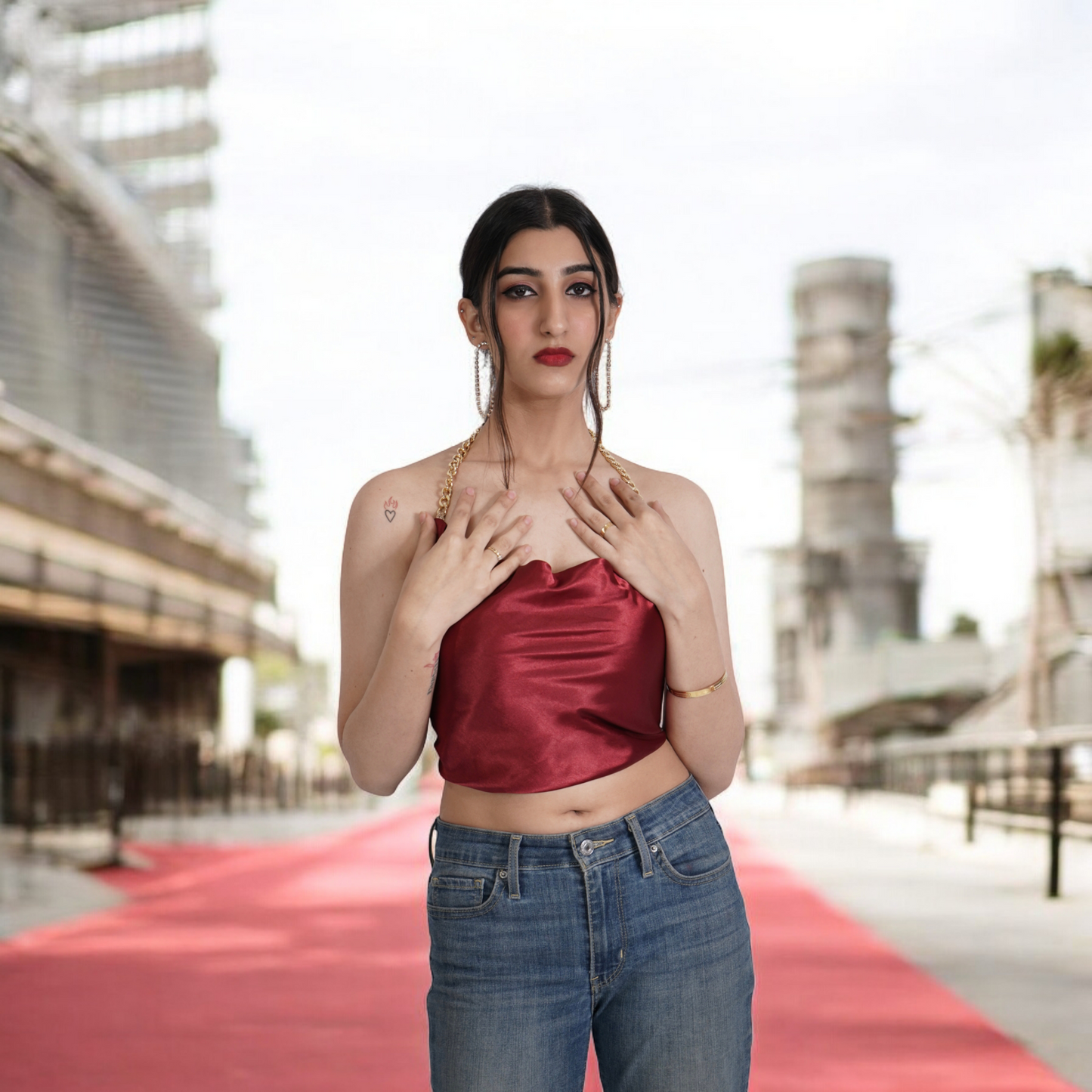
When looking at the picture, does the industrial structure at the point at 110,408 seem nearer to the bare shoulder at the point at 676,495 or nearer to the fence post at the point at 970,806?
the fence post at the point at 970,806

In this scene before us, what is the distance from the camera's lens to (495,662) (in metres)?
2.22

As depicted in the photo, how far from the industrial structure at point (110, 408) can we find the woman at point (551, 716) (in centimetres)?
1372

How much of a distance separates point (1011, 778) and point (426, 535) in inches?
642

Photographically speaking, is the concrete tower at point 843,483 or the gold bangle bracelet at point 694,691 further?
the concrete tower at point 843,483

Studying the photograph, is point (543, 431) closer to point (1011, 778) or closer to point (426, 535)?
point (426, 535)

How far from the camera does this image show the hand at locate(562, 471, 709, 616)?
2.26m

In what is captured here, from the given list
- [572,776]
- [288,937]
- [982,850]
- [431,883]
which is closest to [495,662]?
[572,776]

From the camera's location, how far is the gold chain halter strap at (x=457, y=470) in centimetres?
237

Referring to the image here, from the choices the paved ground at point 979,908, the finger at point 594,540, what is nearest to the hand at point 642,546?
the finger at point 594,540

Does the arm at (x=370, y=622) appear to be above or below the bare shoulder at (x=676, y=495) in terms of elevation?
below

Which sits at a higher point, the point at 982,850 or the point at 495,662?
the point at 495,662

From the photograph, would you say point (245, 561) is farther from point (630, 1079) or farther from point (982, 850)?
point (630, 1079)

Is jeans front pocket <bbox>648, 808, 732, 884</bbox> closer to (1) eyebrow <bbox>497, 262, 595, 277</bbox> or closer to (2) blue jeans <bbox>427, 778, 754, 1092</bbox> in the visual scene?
(2) blue jeans <bbox>427, 778, 754, 1092</bbox>

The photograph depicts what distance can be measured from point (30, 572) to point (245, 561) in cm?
1090
